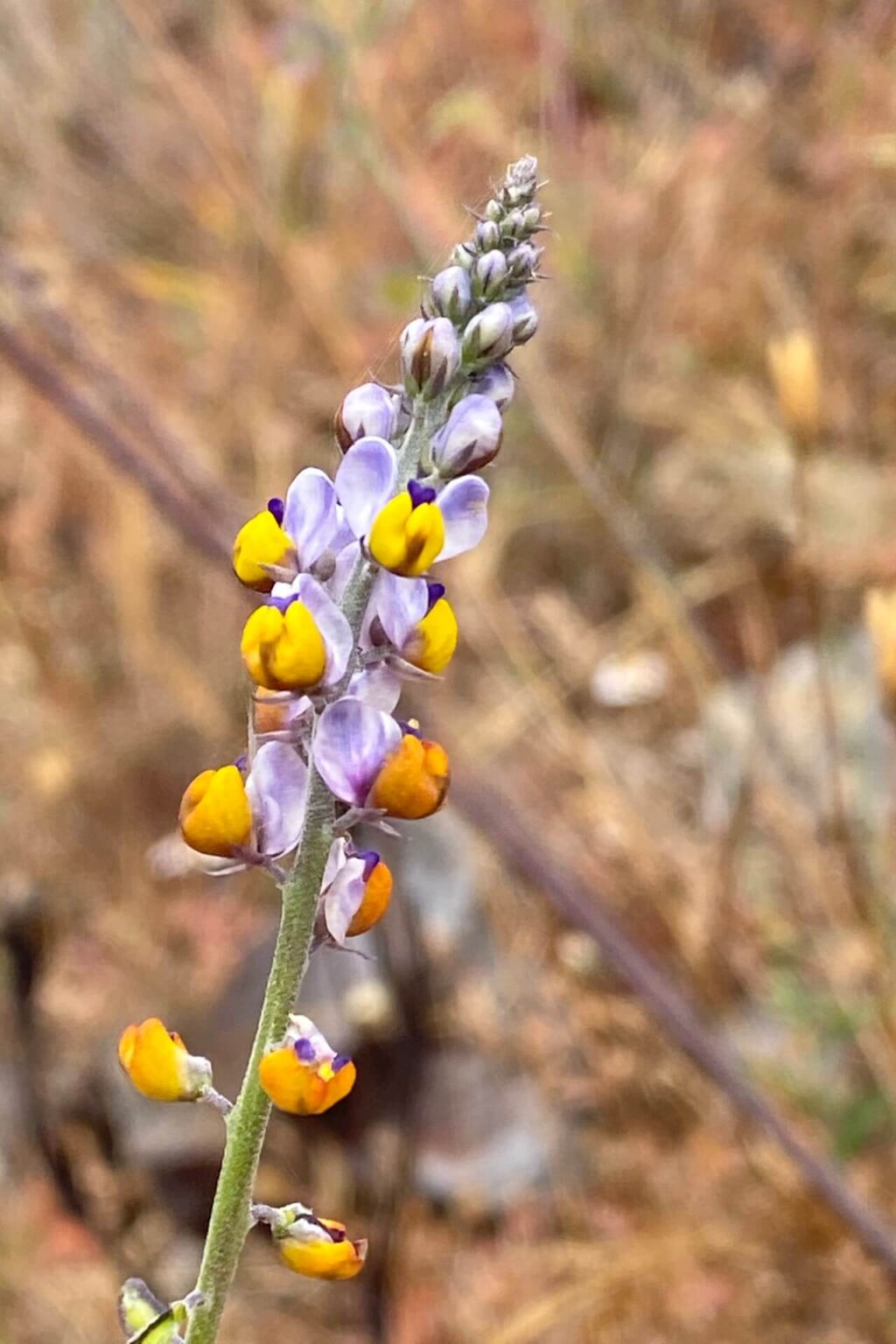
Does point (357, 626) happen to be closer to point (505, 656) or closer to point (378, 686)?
point (378, 686)

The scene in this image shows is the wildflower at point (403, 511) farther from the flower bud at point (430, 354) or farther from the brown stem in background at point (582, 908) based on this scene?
the brown stem in background at point (582, 908)

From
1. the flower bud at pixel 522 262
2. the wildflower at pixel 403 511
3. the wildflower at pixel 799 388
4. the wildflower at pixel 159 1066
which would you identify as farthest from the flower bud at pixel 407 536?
the wildflower at pixel 799 388

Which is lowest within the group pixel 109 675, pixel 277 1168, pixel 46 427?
pixel 277 1168

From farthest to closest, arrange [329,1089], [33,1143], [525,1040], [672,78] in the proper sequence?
1. [672,78]
2. [33,1143]
3. [525,1040]
4. [329,1089]

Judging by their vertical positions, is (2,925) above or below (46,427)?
below

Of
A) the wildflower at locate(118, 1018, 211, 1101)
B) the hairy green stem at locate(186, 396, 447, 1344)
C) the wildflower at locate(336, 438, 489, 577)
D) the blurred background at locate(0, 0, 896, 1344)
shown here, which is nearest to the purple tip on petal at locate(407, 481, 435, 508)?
the wildflower at locate(336, 438, 489, 577)

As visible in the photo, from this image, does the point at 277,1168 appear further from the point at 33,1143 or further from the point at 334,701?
the point at 334,701

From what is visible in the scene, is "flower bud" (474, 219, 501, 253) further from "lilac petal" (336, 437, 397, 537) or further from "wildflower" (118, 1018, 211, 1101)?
"wildflower" (118, 1018, 211, 1101)

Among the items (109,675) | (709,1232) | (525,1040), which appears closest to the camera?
(709,1232)

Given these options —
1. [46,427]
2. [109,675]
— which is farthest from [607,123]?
[109,675]
